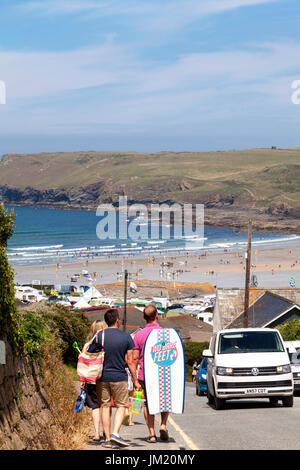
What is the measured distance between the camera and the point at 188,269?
336ft

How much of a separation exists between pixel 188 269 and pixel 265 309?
6142 centimetres

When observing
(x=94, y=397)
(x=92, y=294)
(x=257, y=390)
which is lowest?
(x=92, y=294)

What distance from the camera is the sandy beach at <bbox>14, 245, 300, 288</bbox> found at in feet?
294

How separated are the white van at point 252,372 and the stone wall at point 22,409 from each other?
221 inches

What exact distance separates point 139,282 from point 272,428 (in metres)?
75.8

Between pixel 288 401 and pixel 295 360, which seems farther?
pixel 295 360

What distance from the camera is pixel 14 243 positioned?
138 m

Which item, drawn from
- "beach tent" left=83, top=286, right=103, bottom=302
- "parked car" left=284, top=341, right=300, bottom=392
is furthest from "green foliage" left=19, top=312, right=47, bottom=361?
"beach tent" left=83, top=286, right=103, bottom=302

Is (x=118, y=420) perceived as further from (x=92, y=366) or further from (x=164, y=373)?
(x=164, y=373)

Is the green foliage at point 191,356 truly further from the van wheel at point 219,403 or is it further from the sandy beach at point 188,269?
the sandy beach at point 188,269

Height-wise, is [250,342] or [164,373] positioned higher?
[164,373]

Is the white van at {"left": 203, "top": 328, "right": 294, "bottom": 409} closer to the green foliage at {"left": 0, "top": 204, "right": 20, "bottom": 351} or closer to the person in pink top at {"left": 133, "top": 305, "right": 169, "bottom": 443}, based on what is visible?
the person in pink top at {"left": 133, "top": 305, "right": 169, "bottom": 443}

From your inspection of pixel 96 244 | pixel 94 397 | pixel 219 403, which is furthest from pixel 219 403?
pixel 96 244

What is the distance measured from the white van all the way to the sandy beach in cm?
6735
